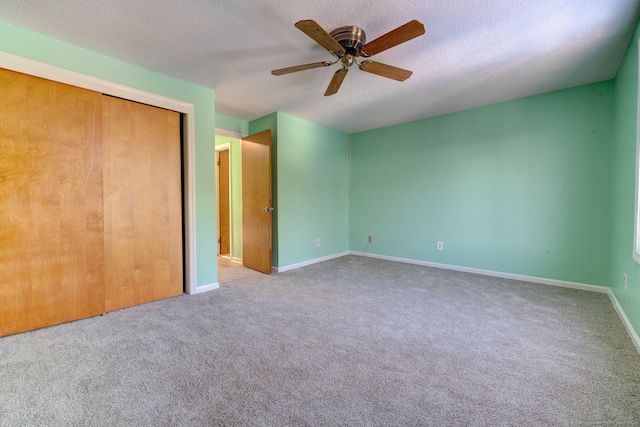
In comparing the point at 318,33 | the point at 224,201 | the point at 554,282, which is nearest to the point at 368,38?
the point at 318,33

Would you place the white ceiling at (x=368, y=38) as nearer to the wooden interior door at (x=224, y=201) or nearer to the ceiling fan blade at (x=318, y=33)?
the ceiling fan blade at (x=318, y=33)

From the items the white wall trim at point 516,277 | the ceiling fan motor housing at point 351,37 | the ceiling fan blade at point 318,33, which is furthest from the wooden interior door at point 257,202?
the white wall trim at point 516,277

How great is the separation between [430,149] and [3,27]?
4.65 m

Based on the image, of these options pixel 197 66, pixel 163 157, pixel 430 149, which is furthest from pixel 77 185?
pixel 430 149

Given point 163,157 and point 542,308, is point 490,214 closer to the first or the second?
point 542,308

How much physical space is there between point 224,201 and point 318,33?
159 inches

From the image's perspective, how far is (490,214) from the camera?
3.71 metres

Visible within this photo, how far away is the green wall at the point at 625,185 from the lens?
6.77 feet

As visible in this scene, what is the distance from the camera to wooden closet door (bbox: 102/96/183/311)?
2504 millimetres

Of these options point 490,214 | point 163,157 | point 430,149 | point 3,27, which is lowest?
point 490,214

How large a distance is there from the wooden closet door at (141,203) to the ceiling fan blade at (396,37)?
2.17m

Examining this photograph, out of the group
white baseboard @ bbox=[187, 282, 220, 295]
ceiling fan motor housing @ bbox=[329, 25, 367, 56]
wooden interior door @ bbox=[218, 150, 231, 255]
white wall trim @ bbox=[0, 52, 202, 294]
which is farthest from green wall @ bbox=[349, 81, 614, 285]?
white wall trim @ bbox=[0, 52, 202, 294]

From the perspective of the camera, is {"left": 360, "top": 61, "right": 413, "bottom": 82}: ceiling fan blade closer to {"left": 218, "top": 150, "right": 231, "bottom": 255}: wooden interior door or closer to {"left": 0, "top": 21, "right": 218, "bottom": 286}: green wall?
{"left": 0, "top": 21, "right": 218, "bottom": 286}: green wall

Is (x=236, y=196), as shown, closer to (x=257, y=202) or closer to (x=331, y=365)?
(x=257, y=202)
